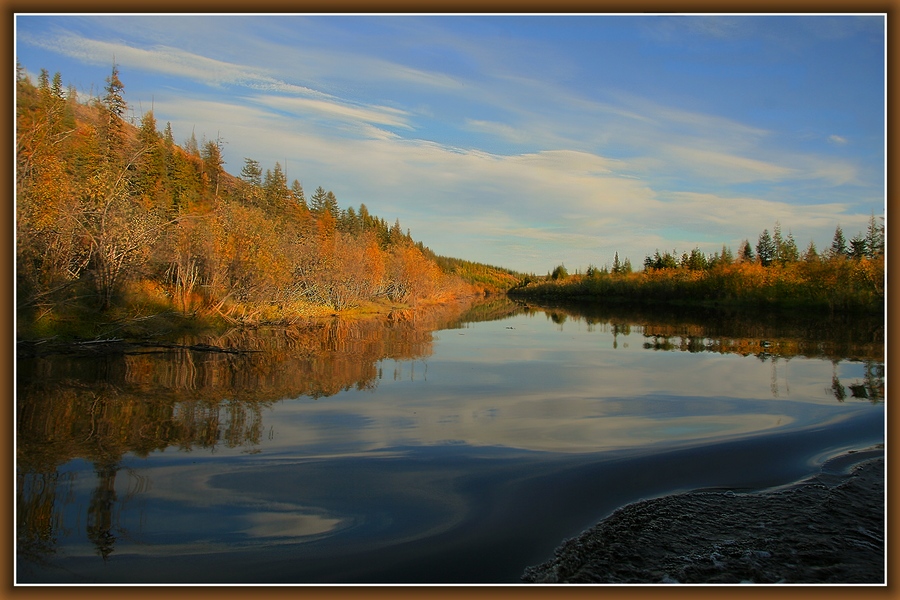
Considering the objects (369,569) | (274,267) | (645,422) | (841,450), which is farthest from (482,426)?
(274,267)

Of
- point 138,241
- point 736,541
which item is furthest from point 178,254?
point 736,541

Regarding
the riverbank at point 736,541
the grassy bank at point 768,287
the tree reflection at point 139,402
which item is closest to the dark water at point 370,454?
the tree reflection at point 139,402

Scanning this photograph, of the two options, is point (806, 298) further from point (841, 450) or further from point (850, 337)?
point (841, 450)

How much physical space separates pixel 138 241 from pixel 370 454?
21.6 metres

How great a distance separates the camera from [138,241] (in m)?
26.0

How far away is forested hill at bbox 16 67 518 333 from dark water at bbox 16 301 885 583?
15.8 ft

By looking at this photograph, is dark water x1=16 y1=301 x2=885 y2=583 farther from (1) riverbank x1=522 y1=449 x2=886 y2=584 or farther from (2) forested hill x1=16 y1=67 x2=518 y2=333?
(2) forested hill x1=16 y1=67 x2=518 y2=333

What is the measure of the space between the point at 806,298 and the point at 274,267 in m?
54.3

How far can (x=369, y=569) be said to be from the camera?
627 centimetres

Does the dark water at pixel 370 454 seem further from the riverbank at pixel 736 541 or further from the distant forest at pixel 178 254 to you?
the distant forest at pixel 178 254

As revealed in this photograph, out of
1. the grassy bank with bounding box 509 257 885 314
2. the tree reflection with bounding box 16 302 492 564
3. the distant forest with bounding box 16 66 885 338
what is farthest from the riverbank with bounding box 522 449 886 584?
the grassy bank with bounding box 509 257 885 314

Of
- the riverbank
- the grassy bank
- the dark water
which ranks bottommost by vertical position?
the riverbank

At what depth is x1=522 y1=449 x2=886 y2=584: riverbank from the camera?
612 cm

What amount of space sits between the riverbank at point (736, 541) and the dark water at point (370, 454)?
450 mm
